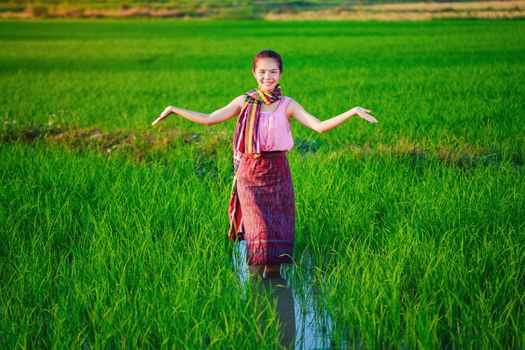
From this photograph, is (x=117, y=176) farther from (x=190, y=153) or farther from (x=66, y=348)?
(x=66, y=348)

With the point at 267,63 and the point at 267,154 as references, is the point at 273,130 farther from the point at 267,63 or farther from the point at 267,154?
the point at 267,63

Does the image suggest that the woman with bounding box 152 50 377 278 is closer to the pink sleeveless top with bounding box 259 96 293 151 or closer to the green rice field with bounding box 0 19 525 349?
the pink sleeveless top with bounding box 259 96 293 151

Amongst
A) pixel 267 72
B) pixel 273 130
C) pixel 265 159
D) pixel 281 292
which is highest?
pixel 267 72

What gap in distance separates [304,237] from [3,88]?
8029 mm

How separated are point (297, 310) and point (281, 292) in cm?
20

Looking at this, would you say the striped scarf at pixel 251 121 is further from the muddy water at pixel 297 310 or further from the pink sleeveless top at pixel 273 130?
the muddy water at pixel 297 310

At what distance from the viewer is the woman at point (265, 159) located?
2826 millimetres

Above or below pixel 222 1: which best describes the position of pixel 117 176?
below

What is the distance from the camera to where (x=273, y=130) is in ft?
9.25

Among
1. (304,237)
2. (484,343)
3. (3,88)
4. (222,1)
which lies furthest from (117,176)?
(222,1)

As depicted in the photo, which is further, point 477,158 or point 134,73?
point 134,73

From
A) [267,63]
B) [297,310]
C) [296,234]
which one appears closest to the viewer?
[297,310]

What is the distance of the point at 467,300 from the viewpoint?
2.55 metres

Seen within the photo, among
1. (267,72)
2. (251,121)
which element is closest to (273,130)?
(251,121)
